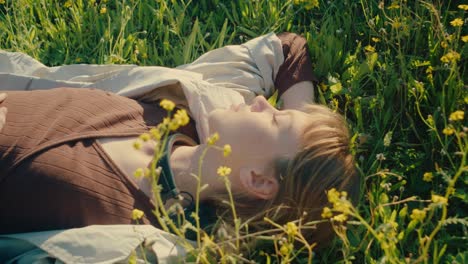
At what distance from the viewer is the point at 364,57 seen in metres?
2.81

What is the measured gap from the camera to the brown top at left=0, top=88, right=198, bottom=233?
6.76 feet

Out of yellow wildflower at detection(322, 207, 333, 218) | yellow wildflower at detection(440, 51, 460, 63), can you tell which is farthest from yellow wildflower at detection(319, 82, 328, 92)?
yellow wildflower at detection(322, 207, 333, 218)

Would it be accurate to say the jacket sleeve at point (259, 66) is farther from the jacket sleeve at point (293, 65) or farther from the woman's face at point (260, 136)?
the woman's face at point (260, 136)

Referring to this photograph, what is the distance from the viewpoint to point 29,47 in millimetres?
2873

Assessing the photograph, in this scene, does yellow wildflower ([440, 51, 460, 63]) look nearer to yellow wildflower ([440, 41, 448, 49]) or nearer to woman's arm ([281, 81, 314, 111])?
yellow wildflower ([440, 41, 448, 49])

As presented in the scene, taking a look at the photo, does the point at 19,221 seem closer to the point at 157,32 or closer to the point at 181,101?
the point at 181,101

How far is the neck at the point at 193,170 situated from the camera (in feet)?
7.07

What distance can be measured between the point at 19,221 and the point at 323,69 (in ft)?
4.04

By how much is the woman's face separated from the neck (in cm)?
5

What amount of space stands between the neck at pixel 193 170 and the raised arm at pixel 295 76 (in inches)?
18.7

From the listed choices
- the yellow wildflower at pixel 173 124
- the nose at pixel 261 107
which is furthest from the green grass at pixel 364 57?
the yellow wildflower at pixel 173 124

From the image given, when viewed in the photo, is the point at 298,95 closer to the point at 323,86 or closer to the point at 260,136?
the point at 323,86

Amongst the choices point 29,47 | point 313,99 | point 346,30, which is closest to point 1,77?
point 29,47

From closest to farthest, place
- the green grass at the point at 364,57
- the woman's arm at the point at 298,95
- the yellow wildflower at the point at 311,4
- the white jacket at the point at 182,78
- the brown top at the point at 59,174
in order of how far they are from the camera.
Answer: the brown top at the point at 59,174, the green grass at the point at 364,57, the white jacket at the point at 182,78, the woman's arm at the point at 298,95, the yellow wildflower at the point at 311,4
